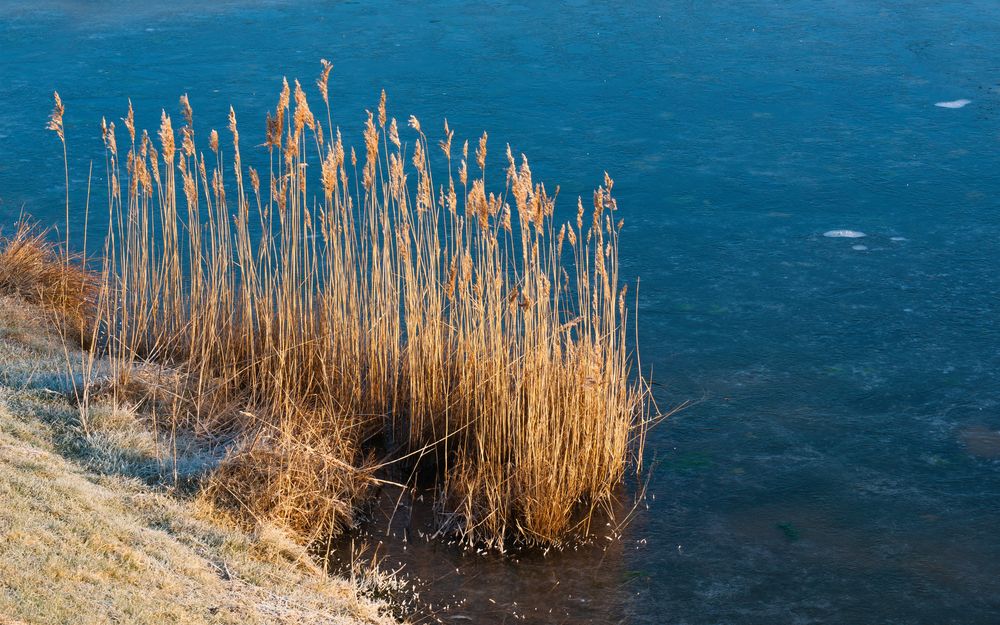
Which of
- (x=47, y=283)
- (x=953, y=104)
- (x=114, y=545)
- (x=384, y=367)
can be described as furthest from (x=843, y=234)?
(x=114, y=545)

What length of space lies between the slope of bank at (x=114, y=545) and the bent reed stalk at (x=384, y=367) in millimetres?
188

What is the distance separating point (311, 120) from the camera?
3.60 meters

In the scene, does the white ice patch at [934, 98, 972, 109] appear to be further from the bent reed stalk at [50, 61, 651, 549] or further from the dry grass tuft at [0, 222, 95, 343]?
the dry grass tuft at [0, 222, 95, 343]

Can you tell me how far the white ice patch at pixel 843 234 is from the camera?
18.9ft

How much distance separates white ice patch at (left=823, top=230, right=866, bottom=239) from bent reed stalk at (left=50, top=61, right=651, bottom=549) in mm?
1866

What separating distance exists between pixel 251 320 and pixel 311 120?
0.87 m

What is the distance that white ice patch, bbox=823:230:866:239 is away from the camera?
18.9ft

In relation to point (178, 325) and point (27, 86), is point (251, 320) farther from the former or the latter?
point (27, 86)

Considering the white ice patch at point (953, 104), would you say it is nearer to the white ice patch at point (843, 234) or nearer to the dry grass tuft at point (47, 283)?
the white ice patch at point (843, 234)

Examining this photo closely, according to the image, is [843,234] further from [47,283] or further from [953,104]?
[47,283]

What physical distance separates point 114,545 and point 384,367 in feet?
4.32

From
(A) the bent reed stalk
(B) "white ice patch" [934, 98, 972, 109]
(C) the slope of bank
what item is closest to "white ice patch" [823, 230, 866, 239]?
(A) the bent reed stalk

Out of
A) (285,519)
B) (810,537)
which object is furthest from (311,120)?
(810,537)

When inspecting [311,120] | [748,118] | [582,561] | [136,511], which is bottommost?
[582,561]
